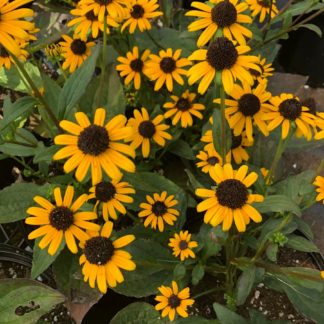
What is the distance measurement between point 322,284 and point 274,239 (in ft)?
0.51

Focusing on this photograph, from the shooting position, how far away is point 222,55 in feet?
3.44

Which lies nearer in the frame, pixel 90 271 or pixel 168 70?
pixel 90 271

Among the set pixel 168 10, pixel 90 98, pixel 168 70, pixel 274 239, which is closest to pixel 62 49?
pixel 90 98

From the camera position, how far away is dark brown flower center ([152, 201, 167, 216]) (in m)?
1.35

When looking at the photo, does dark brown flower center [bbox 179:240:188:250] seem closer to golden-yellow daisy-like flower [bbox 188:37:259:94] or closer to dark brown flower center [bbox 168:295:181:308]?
dark brown flower center [bbox 168:295:181:308]

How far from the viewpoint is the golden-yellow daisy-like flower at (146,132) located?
4.85 ft

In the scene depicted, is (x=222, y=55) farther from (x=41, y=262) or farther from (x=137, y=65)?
(x=41, y=262)

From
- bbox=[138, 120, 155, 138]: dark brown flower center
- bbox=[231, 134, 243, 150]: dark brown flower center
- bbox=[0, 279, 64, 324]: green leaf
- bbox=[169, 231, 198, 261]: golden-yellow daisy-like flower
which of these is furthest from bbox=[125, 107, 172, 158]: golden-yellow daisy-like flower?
bbox=[0, 279, 64, 324]: green leaf

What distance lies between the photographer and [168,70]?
5.05ft

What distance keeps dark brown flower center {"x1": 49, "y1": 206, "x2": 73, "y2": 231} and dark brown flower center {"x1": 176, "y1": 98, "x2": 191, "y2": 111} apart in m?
0.63

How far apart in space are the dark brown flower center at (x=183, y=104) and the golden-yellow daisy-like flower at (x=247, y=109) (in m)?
0.26

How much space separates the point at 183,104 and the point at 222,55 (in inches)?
20.6

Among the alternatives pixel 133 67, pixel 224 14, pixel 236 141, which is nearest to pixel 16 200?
pixel 133 67

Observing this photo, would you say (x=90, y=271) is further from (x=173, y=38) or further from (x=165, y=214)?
(x=173, y=38)
